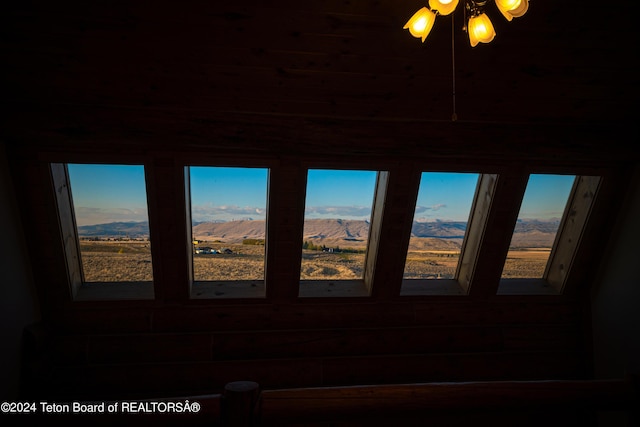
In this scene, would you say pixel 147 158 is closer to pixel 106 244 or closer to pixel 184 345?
pixel 106 244

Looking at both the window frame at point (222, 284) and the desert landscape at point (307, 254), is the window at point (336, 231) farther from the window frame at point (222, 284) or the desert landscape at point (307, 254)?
the window frame at point (222, 284)

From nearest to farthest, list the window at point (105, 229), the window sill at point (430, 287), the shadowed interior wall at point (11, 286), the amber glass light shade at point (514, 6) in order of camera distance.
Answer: the amber glass light shade at point (514, 6) → the shadowed interior wall at point (11, 286) → the window at point (105, 229) → the window sill at point (430, 287)

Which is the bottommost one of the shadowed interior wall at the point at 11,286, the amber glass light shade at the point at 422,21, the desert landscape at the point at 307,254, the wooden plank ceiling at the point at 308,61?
the shadowed interior wall at the point at 11,286

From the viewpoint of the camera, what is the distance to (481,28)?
1398 mm

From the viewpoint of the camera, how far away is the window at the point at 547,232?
3.37 meters

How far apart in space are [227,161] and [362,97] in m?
1.17

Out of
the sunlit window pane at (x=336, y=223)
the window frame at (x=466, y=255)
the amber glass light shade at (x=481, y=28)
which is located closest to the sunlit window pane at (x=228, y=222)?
the sunlit window pane at (x=336, y=223)

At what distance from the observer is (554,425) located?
12.1ft

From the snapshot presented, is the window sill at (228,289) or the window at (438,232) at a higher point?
the window at (438,232)

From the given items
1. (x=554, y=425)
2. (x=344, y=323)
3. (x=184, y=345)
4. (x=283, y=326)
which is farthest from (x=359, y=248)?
(x=554, y=425)

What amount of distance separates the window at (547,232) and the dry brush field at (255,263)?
15 mm

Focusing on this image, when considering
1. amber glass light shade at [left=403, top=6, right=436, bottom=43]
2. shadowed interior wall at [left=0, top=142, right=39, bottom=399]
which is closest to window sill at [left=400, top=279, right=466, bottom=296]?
amber glass light shade at [left=403, top=6, right=436, bottom=43]

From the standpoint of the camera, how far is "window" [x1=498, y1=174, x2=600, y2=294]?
3369 mm

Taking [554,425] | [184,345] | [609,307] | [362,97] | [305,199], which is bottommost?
[554,425]
